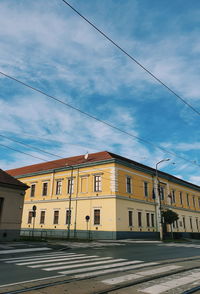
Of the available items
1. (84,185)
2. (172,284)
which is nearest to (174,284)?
(172,284)

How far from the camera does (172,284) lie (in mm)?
6617

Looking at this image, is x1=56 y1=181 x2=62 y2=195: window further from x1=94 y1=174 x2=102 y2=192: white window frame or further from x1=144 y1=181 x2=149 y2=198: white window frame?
x1=144 y1=181 x2=149 y2=198: white window frame

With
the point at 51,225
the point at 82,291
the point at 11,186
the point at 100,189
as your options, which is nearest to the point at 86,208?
the point at 100,189

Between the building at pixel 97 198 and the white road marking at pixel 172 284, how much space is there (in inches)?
829

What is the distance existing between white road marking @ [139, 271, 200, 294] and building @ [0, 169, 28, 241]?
1666 centimetres

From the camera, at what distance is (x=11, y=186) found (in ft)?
70.4

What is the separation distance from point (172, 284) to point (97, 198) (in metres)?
25.4

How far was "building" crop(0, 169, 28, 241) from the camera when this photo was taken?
20.4 m

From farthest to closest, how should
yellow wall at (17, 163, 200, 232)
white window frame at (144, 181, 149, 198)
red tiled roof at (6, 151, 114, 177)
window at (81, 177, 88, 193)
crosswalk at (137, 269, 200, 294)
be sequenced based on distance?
1. white window frame at (144, 181, 149, 198)
2. red tiled roof at (6, 151, 114, 177)
3. window at (81, 177, 88, 193)
4. yellow wall at (17, 163, 200, 232)
5. crosswalk at (137, 269, 200, 294)

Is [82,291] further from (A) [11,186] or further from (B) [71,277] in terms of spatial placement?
(A) [11,186]

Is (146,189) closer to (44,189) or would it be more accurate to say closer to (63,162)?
(63,162)

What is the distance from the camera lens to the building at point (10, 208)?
2039 centimetres

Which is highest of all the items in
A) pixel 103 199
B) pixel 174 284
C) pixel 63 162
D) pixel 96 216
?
pixel 63 162

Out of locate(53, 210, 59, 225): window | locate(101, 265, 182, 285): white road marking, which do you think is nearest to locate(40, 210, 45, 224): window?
locate(53, 210, 59, 225): window
